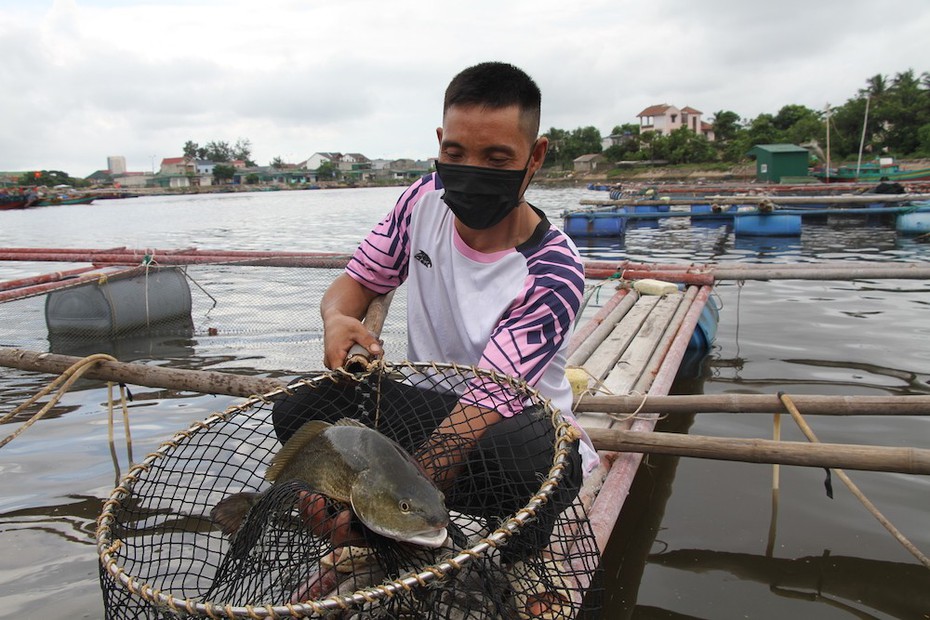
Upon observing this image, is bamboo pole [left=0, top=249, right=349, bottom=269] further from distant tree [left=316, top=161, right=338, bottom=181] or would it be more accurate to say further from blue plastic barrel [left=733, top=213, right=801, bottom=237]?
distant tree [left=316, top=161, right=338, bottom=181]

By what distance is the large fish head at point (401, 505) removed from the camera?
1.56 metres

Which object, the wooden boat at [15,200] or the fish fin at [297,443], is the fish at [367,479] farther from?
the wooden boat at [15,200]

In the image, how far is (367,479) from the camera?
1686 mm

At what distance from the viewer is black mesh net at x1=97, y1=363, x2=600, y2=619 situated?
1519mm

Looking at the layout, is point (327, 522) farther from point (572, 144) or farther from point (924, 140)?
point (572, 144)

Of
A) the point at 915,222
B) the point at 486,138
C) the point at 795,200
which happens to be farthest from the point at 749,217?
the point at 486,138

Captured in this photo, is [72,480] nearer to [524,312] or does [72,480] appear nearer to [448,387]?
[448,387]

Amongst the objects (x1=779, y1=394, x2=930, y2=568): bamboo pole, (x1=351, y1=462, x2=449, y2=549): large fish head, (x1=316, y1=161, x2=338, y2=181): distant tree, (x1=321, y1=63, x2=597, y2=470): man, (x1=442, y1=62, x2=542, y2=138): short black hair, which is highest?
(x1=316, y1=161, x2=338, y2=181): distant tree

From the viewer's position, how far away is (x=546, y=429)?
2051mm

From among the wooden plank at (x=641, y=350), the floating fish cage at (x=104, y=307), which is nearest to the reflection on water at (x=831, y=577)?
the wooden plank at (x=641, y=350)

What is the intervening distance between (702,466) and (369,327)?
9.95ft

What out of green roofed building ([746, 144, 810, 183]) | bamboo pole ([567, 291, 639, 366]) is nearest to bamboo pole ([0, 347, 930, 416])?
bamboo pole ([567, 291, 639, 366])

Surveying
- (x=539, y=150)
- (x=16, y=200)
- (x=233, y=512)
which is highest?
(x=539, y=150)

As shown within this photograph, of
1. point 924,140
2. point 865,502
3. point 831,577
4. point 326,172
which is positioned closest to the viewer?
point 865,502
